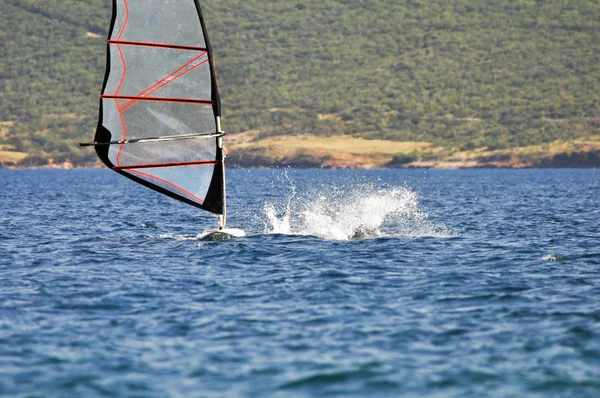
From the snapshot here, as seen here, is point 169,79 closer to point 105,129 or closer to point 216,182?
point 105,129

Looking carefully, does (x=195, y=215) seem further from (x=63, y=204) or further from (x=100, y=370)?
(x=100, y=370)

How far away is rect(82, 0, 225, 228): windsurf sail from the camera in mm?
24016

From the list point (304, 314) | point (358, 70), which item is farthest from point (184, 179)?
point (358, 70)

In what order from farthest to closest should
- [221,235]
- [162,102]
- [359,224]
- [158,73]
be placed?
[359,224] < [221,235] < [162,102] < [158,73]

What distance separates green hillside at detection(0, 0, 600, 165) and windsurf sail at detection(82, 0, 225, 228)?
360ft

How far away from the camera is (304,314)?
15.6m

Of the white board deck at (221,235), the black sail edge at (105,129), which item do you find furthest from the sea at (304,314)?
the black sail edge at (105,129)

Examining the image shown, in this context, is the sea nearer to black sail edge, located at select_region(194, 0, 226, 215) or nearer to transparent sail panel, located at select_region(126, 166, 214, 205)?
black sail edge, located at select_region(194, 0, 226, 215)

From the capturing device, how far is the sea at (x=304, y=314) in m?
11.9

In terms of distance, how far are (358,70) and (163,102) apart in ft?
465

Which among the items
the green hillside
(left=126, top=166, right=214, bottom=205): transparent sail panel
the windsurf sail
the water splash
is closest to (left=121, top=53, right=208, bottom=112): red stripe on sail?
the windsurf sail

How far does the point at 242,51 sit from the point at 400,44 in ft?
98.4

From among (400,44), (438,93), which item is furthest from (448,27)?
(438,93)

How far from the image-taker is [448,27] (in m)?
174
